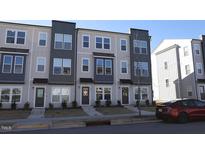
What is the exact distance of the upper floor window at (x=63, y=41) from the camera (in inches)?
905

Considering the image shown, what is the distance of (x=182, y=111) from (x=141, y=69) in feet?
→ 44.0

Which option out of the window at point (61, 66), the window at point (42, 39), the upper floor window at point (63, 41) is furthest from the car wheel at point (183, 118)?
the window at point (42, 39)

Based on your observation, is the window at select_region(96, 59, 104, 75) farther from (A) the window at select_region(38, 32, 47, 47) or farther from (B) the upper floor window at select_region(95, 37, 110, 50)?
(A) the window at select_region(38, 32, 47, 47)

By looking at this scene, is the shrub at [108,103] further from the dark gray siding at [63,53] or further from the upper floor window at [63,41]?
the upper floor window at [63,41]

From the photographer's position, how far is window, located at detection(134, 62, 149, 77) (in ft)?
82.5

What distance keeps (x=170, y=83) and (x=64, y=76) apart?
19.0 meters

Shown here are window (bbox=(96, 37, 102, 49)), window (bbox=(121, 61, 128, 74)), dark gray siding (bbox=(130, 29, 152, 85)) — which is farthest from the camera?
dark gray siding (bbox=(130, 29, 152, 85))

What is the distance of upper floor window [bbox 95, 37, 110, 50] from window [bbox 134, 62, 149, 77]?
4260mm

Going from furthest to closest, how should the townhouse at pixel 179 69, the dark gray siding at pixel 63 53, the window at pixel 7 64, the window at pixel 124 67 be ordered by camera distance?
1. the townhouse at pixel 179 69
2. the window at pixel 124 67
3. the dark gray siding at pixel 63 53
4. the window at pixel 7 64

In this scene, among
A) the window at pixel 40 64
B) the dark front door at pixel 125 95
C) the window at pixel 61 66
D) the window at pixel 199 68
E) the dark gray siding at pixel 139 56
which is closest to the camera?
the window at pixel 40 64

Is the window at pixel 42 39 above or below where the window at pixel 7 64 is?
above

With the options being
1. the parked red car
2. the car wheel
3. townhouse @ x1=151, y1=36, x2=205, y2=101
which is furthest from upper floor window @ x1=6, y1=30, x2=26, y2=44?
townhouse @ x1=151, y1=36, x2=205, y2=101

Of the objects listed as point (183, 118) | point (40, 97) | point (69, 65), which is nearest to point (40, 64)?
point (69, 65)

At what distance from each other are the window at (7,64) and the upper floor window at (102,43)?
9849mm
